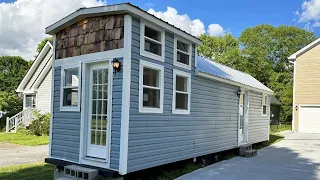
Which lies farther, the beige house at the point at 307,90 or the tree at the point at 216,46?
the tree at the point at 216,46

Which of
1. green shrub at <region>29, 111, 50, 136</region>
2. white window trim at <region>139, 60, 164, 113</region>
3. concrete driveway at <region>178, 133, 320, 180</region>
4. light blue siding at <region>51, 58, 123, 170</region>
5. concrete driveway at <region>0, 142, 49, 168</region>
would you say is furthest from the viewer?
green shrub at <region>29, 111, 50, 136</region>

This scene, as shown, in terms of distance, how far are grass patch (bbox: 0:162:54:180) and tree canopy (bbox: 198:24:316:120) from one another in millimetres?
28119

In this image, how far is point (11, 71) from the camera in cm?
3875

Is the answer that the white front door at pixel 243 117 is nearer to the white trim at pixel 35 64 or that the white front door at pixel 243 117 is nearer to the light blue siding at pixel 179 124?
the light blue siding at pixel 179 124

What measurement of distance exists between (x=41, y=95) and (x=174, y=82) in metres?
14.0

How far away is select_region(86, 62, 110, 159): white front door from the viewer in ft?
20.0

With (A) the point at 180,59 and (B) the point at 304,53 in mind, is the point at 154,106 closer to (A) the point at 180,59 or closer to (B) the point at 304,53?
(A) the point at 180,59

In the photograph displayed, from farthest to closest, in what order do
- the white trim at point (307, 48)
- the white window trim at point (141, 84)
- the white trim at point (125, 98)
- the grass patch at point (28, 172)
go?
the white trim at point (307, 48)
the grass patch at point (28, 172)
the white window trim at point (141, 84)
the white trim at point (125, 98)

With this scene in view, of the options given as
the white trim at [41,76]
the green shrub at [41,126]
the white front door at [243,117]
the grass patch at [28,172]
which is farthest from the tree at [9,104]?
the white front door at [243,117]

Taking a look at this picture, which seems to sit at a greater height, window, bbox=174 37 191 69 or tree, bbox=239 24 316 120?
tree, bbox=239 24 316 120

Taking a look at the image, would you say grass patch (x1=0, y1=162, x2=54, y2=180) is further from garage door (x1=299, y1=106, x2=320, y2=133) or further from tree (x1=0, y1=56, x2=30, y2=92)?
tree (x1=0, y1=56, x2=30, y2=92)

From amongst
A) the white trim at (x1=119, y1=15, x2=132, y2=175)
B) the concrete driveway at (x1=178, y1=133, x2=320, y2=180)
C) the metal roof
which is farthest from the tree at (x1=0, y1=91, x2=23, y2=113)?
the white trim at (x1=119, y1=15, x2=132, y2=175)

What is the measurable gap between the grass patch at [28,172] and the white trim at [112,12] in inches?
141

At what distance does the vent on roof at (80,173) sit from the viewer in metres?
5.63
